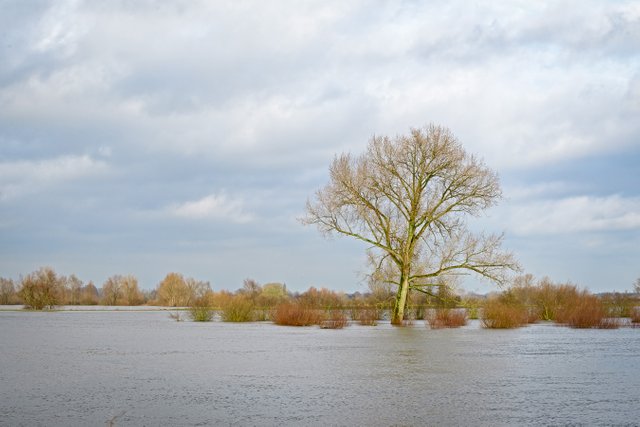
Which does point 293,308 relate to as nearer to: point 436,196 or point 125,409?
point 436,196

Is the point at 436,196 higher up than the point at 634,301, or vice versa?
the point at 436,196

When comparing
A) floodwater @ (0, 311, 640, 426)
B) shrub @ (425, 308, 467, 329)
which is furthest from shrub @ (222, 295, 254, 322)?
floodwater @ (0, 311, 640, 426)

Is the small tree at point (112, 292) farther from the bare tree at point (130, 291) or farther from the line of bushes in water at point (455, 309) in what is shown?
the line of bushes in water at point (455, 309)

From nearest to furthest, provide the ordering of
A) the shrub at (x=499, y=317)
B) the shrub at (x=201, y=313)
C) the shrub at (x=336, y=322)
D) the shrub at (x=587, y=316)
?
the shrub at (x=499, y=317), the shrub at (x=587, y=316), the shrub at (x=336, y=322), the shrub at (x=201, y=313)

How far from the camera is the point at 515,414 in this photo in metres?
9.43

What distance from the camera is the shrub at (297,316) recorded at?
34875mm

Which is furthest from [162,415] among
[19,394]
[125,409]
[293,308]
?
[293,308]

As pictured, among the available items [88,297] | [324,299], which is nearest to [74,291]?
[88,297]

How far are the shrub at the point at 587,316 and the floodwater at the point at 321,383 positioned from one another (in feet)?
33.8

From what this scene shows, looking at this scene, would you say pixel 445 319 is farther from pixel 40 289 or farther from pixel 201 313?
pixel 40 289

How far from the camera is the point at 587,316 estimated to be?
32.2 m

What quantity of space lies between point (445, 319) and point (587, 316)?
7.55 meters

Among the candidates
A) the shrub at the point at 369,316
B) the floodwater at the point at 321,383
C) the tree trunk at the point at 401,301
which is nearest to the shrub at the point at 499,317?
the tree trunk at the point at 401,301

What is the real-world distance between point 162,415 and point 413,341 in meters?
14.4
